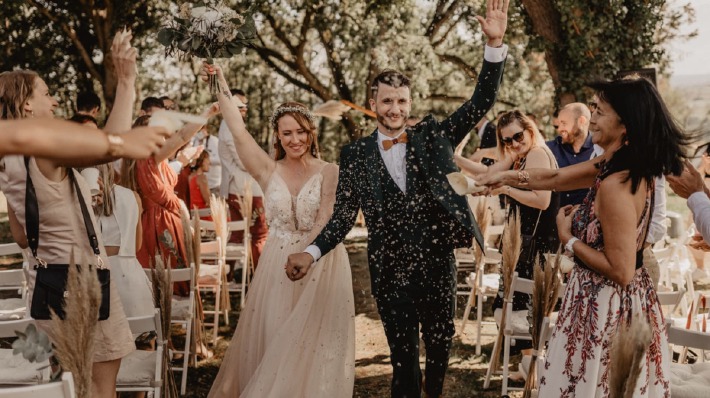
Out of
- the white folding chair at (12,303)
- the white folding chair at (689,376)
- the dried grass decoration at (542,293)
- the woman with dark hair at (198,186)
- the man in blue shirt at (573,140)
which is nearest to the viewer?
the white folding chair at (689,376)

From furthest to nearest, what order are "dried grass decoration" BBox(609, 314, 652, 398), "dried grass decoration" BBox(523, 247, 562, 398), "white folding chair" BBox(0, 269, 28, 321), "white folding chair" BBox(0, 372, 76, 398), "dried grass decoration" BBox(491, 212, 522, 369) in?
1. "white folding chair" BBox(0, 269, 28, 321)
2. "dried grass decoration" BBox(491, 212, 522, 369)
3. "dried grass decoration" BBox(523, 247, 562, 398)
4. "white folding chair" BBox(0, 372, 76, 398)
5. "dried grass decoration" BBox(609, 314, 652, 398)

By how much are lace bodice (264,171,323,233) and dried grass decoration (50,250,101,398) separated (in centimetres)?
238

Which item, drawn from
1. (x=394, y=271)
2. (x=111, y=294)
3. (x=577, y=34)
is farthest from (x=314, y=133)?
(x=577, y=34)

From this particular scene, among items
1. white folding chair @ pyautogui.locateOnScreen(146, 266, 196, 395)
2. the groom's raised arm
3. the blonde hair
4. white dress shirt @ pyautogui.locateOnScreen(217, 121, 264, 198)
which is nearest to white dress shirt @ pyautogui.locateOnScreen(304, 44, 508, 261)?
the groom's raised arm

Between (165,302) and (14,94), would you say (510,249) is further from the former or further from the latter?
(14,94)

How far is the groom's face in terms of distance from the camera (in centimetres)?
363

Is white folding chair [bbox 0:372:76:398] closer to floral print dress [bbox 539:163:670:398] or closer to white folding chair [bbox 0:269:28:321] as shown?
floral print dress [bbox 539:163:670:398]

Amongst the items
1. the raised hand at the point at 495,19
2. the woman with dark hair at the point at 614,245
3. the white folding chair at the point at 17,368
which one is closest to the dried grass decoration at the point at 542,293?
the woman with dark hair at the point at 614,245

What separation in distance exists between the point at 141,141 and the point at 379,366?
4.26m

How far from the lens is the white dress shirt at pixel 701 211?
2.76 m

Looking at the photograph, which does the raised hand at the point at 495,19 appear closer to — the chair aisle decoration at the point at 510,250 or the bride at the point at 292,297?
the chair aisle decoration at the point at 510,250

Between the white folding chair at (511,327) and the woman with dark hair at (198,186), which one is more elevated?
the woman with dark hair at (198,186)

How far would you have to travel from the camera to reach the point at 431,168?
3.55m

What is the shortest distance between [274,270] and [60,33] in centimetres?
1115
